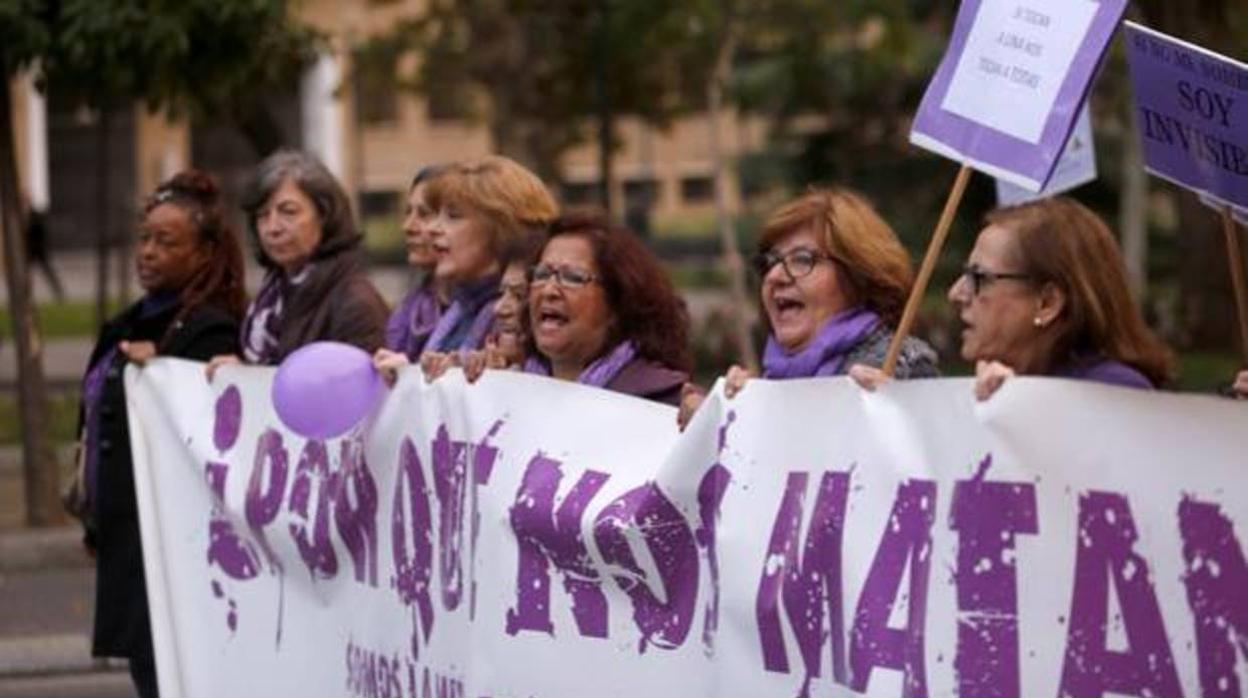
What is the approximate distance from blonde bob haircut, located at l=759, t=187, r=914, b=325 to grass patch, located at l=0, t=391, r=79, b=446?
488 inches

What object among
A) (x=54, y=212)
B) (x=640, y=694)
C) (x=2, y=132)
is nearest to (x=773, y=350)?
(x=640, y=694)

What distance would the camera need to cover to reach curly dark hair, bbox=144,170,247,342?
28.5 feet

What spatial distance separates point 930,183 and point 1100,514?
33.4 meters

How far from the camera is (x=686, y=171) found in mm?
66250

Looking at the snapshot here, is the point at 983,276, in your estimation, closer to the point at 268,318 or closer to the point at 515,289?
the point at 515,289

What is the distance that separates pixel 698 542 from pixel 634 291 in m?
0.76

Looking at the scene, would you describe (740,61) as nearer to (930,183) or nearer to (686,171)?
(930,183)

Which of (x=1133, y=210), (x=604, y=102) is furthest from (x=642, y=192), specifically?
(x=604, y=102)

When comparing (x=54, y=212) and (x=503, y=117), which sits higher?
(x=503, y=117)

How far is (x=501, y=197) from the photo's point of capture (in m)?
7.91

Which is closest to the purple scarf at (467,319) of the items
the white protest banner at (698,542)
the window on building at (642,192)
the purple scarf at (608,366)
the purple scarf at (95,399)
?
the white protest banner at (698,542)

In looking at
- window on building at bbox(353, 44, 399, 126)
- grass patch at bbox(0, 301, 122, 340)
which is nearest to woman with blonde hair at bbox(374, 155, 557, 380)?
window on building at bbox(353, 44, 399, 126)

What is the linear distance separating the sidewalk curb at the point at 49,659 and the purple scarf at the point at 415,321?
11.7 ft

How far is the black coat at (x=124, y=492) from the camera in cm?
874
